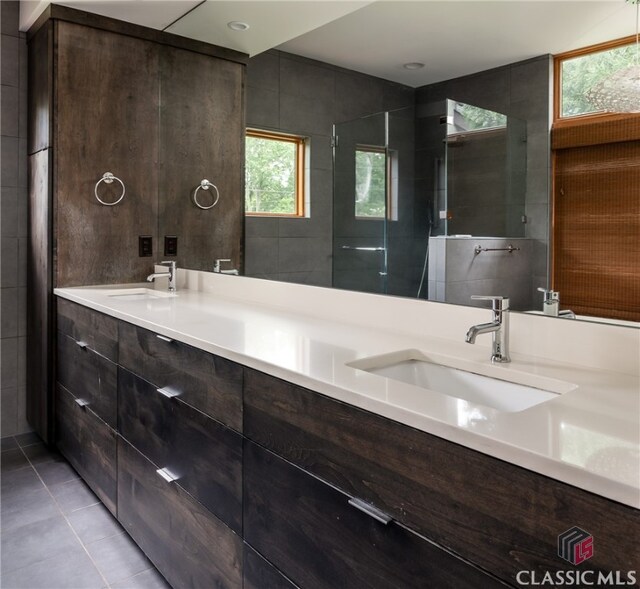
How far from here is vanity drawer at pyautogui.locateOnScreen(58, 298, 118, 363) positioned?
6.94 ft

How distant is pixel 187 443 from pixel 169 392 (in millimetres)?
178

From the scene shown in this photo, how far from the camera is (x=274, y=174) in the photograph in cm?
Result: 217

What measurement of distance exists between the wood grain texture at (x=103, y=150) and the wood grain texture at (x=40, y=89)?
43mm

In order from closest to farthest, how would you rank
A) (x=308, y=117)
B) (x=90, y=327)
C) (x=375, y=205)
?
1. (x=375, y=205)
2. (x=308, y=117)
3. (x=90, y=327)

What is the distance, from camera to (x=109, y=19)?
2752 millimetres

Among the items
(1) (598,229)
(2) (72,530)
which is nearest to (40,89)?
(2) (72,530)

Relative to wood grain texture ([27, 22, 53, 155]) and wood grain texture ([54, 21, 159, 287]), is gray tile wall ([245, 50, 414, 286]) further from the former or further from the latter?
wood grain texture ([27, 22, 53, 155])

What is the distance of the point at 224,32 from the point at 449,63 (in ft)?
4.89

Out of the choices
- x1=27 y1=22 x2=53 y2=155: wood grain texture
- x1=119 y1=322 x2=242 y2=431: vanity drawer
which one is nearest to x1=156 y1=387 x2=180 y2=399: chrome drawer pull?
x1=119 y1=322 x2=242 y2=431: vanity drawer

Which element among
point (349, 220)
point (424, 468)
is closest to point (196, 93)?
point (349, 220)

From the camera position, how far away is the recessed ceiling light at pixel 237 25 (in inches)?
97.8

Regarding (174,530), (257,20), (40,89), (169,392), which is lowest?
(174,530)

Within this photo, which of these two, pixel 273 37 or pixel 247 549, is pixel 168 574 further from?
pixel 273 37

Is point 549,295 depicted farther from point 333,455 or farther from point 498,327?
point 333,455
